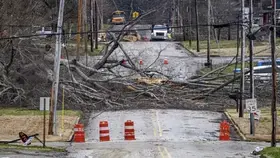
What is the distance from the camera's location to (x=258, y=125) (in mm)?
33844

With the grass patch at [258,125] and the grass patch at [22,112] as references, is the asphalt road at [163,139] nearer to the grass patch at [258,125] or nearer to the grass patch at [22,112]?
the grass patch at [258,125]

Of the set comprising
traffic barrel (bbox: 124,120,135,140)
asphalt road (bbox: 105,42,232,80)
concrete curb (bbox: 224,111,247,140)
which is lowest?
concrete curb (bbox: 224,111,247,140)

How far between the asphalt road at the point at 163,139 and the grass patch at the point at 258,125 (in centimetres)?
101

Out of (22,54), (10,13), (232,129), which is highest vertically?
(10,13)

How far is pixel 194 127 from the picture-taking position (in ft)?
109

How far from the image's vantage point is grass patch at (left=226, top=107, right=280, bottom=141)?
101ft

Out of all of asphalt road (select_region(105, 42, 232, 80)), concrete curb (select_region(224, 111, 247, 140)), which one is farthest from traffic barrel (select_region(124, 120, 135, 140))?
asphalt road (select_region(105, 42, 232, 80))

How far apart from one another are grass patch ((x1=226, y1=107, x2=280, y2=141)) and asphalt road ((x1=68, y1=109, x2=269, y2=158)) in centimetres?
101

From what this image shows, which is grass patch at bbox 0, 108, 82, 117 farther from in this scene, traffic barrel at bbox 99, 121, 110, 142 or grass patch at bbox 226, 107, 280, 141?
grass patch at bbox 226, 107, 280, 141

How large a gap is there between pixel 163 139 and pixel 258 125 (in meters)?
6.97

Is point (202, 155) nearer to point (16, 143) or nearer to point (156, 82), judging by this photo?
point (16, 143)

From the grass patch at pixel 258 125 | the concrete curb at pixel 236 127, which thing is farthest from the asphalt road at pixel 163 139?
the grass patch at pixel 258 125

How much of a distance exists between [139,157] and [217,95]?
57.7 ft

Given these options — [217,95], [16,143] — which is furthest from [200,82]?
[16,143]
